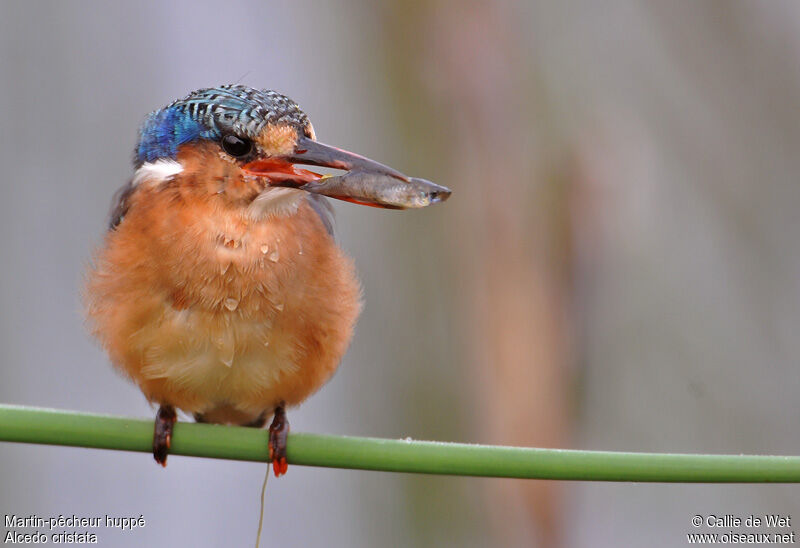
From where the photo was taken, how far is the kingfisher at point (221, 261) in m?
1.98

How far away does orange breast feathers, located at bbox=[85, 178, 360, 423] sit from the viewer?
2.00 metres

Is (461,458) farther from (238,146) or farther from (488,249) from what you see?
(488,249)

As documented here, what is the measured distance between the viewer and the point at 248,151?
2.00m

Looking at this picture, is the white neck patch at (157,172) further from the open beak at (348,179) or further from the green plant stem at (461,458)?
the green plant stem at (461,458)

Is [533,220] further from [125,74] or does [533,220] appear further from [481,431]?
[125,74]

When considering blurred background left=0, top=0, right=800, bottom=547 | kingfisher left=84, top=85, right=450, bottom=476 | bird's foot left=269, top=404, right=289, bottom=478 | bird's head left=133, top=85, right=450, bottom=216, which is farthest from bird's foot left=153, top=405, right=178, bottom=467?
blurred background left=0, top=0, right=800, bottom=547

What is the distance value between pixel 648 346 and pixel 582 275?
305mm

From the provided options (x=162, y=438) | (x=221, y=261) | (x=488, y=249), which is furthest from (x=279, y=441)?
(x=488, y=249)

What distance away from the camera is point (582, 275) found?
307cm

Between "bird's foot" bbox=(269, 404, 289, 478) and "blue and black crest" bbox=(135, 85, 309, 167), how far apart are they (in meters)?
0.59

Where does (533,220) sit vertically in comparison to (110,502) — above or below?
above

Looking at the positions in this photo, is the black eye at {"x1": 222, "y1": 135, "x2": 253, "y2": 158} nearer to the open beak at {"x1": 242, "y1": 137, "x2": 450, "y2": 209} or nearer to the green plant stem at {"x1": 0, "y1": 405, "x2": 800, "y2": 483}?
the open beak at {"x1": 242, "y1": 137, "x2": 450, "y2": 209}

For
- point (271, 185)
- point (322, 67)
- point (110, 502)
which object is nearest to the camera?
point (271, 185)

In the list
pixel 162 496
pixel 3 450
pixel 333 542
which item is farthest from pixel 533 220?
pixel 3 450
